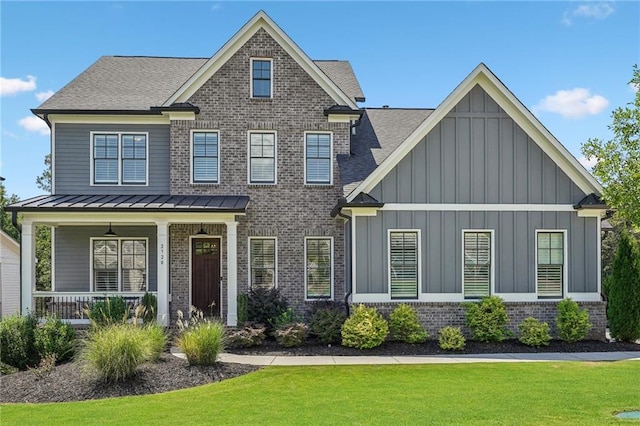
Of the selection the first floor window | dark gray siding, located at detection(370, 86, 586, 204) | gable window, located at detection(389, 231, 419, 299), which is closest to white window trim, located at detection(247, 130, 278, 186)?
the first floor window

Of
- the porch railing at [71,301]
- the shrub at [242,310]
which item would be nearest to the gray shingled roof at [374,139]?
the shrub at [242,310]

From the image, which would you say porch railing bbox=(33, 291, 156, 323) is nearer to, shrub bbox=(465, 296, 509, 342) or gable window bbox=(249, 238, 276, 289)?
gable window bbox=(249, 238, 276, 289)

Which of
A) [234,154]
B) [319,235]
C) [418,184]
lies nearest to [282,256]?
[319,235]

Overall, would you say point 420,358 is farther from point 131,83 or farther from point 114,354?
point 131,83

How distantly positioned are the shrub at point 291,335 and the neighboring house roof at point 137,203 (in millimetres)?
3593

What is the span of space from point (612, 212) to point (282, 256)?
9840mm

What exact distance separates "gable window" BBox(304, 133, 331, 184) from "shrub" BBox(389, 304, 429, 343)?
196 inches

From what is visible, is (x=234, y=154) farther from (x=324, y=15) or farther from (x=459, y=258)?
(x=459, y=258)

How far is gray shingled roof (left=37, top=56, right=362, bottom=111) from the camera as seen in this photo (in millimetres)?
17469

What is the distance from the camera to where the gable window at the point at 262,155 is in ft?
57.0

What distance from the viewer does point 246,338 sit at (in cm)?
1395

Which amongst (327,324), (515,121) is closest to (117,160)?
(327,324)

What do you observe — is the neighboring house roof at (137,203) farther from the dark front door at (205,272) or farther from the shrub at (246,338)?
the shrub at (246,338)

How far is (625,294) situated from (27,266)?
16.5m
